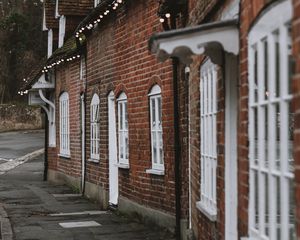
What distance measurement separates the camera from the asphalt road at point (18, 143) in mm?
36934

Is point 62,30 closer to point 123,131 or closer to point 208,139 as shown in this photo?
point 123,131

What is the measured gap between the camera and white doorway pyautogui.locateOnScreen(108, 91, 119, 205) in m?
15.4

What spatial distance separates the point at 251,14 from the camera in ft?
17.0

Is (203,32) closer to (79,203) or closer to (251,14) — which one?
(251,14)

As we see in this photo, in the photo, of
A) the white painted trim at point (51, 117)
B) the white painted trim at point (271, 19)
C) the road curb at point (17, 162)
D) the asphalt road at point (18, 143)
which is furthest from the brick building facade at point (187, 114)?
the asphalt road at point (18, 143)

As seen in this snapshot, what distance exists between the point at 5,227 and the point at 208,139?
6.49 meters

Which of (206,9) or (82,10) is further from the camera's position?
(82,10)

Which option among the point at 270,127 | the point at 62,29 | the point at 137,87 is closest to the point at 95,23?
the point at 137,87

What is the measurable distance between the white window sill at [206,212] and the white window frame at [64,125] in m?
13.0

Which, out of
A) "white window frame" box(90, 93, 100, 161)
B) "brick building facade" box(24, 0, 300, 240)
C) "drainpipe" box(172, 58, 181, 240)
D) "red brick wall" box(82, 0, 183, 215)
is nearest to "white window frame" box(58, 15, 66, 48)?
"brick building facade" box(24, 0, 300, 240)

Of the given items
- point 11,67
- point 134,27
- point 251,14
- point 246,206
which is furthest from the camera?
point 11,67

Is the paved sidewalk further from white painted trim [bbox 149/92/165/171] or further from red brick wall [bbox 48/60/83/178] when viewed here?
white painted trim [bbox 149/92/165/171]

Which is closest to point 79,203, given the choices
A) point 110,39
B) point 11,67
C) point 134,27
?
point 110,39

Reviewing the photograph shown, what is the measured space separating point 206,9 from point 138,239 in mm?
4848
